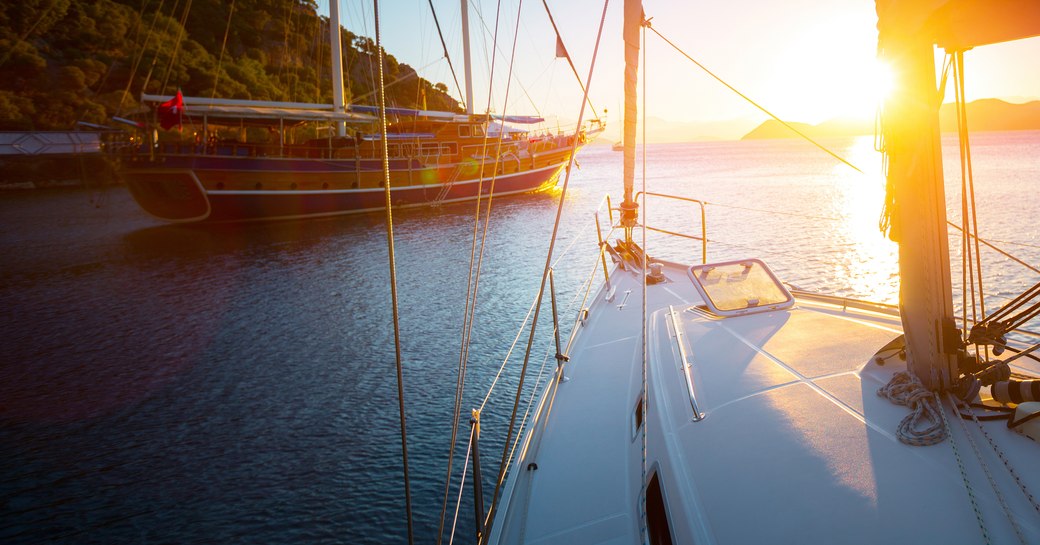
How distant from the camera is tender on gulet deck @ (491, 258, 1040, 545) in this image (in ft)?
8.39

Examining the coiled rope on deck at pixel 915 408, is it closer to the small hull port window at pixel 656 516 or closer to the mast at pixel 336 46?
the small hull port window at pixel 656 516

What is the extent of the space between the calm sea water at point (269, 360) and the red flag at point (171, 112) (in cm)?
507

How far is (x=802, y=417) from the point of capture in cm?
336

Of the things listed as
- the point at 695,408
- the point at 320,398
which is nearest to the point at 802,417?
the point at 695,408

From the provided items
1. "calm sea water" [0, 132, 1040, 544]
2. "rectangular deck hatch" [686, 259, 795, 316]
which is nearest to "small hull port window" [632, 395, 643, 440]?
"rectangular deck hatch" [686, 259, 795, 316]

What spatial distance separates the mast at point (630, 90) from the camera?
8.46 metres

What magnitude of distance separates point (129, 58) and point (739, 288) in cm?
6333

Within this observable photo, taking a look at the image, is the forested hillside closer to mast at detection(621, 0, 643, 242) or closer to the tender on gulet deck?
mast at detection(621, 0, 643, 242)

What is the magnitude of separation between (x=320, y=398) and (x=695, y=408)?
22.2 ft

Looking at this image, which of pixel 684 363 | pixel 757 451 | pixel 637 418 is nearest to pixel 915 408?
pixel 757 451

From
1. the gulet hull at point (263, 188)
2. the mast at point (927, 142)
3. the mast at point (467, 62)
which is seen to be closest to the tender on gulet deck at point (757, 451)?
the mast at point (927, 142)

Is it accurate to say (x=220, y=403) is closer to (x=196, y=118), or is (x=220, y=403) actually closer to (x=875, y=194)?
(x=196, y=118)

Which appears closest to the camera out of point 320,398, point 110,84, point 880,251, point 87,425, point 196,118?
point 87,425

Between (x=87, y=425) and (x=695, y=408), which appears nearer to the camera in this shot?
(x=695, y=408)
